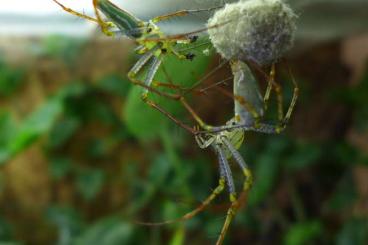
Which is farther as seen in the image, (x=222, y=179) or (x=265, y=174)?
(x=265, y=174)

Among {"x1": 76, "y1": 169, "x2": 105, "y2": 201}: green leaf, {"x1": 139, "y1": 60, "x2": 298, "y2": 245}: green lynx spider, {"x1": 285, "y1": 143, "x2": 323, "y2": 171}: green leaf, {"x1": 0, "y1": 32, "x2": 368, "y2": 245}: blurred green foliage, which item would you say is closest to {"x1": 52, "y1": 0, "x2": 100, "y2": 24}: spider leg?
{"x1": 139, "y1": 60, "x2": 298, "y2": 245}: green lynx spider

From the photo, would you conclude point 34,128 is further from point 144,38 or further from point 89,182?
point 144,38

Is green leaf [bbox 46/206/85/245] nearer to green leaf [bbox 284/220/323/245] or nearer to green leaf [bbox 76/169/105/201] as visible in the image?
green leaf [bbox 76/169/105/201]

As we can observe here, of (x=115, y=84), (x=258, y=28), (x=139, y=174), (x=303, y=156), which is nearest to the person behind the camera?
(x=258, y=28)

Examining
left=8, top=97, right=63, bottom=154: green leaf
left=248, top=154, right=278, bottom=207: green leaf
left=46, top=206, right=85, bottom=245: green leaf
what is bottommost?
left=248, top=154, right=278, bottom=207: green leaf

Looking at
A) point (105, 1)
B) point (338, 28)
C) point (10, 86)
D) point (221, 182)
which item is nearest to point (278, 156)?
point (338, 28)

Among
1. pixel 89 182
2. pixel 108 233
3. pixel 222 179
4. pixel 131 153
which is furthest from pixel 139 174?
pixel 222 179

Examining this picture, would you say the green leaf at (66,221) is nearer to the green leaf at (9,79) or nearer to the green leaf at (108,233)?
the green leaf at (108,233)
